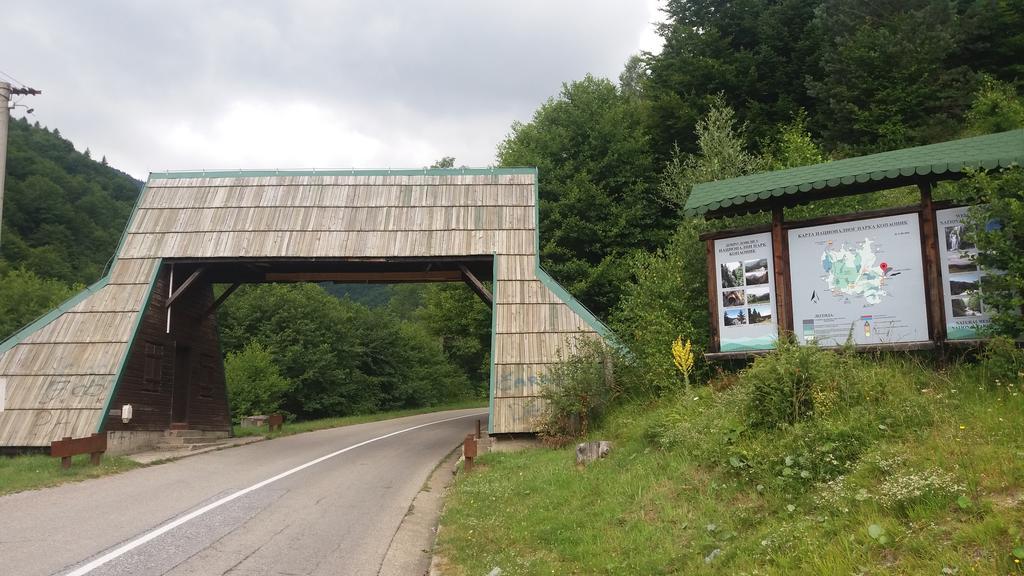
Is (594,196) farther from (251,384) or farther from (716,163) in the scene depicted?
(251,384)

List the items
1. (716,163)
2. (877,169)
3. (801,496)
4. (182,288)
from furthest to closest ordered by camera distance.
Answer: (716,163)
(182,288)
(877,169)
(801,496)

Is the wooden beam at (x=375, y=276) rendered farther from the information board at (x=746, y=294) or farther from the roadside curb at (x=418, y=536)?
the information board at (x=746, y=294)

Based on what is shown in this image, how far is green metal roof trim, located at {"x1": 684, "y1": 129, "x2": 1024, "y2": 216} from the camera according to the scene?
9047mm

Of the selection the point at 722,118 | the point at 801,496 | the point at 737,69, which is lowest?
the point at 801,496

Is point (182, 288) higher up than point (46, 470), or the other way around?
point (182, 288)

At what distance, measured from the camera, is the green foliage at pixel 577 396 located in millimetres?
14266

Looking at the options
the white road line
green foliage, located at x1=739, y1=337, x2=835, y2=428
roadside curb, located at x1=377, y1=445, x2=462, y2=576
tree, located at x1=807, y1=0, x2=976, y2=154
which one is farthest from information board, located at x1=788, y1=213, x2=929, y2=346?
tree, located at x1=807, y1=0, x2=976, y2=154

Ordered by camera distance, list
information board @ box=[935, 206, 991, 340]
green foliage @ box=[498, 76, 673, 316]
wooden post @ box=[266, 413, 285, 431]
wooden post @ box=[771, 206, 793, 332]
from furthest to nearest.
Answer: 1. green foliage @ box=[498, 76, 673, 316]
2. wooden post @ box=[266, 413, 285, 431]
3. wooden post @ box=[771, 206, 793, 332]
4. information board @ box=[935, 206, 991, 340]

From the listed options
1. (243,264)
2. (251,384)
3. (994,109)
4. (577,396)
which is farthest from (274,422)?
(994,109)

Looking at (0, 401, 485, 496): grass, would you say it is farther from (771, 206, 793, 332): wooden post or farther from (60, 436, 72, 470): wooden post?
(771, 206, 793, 332): wooden post

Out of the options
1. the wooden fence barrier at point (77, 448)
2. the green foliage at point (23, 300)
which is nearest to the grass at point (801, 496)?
the wooden fence barrier at point (77, 448)

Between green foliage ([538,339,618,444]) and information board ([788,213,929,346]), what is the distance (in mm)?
5025

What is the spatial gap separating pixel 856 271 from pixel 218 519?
31.5 feet

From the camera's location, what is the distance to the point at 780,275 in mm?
10508
